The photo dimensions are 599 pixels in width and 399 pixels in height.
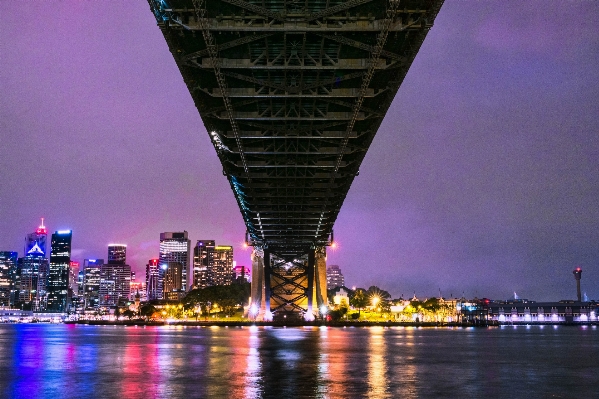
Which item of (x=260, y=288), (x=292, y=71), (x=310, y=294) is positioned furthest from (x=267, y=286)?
(x=292, y=71)

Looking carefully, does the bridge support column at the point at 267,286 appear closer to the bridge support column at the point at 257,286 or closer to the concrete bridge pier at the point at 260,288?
the concrete bridge pier at the point at 260,288

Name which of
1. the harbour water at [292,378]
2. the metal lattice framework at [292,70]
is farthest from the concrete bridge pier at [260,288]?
the harbour water at [292,378]

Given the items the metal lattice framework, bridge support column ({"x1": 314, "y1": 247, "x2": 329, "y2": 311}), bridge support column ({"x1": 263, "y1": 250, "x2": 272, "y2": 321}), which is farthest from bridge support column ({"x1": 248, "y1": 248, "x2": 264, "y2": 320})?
the metal lattice framework

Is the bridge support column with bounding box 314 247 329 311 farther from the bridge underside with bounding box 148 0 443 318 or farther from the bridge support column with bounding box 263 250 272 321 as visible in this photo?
the bridge underside with bounding box 148 0 443 318

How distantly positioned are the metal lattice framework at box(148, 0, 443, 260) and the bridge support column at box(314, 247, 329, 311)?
48.9 m

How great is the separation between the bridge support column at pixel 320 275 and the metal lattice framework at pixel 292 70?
48859mm

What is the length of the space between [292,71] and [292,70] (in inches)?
13.6

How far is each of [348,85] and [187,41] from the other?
10.0 m

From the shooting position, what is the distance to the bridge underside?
27297mm

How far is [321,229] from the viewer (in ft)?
294

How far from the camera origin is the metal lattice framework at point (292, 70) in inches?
1074

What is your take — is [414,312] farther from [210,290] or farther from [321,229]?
[321,229]

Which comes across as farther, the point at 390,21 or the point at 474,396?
the point at 390,21

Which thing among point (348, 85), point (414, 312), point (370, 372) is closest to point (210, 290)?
point (414, 312)
